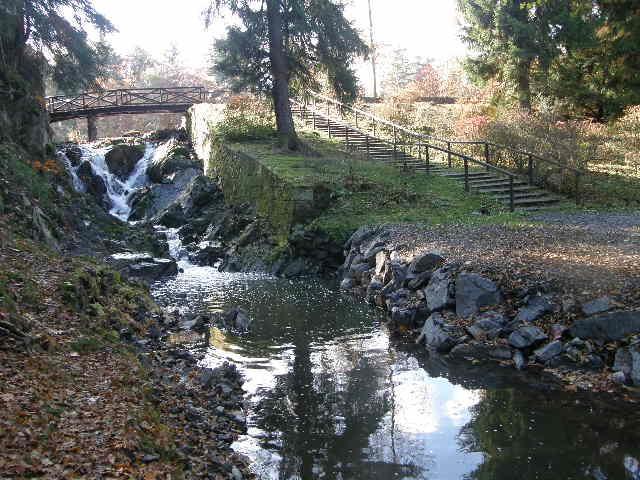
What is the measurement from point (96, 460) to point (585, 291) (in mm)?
6152

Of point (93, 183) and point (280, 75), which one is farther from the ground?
point (280, 75)

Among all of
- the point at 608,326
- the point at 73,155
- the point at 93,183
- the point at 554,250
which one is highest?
the point at 73,155

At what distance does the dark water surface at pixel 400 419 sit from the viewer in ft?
16.1

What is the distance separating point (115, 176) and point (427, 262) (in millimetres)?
17741

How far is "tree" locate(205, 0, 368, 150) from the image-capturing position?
738 inches

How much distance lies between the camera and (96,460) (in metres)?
3.78

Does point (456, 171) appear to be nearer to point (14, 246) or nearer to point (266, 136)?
point (266, 136)

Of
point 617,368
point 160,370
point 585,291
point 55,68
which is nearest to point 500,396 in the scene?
point 617,368

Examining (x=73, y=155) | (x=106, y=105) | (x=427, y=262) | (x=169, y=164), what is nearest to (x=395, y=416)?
(x=427, y=262)

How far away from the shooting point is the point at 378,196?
15.8 metres

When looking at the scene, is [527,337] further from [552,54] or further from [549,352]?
[552,54]

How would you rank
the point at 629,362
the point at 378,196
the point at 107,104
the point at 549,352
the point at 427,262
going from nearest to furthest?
the point at 629,362 < the point at 549,352 < the point at 427,262 < the point at 378,196 < the point at 107,104

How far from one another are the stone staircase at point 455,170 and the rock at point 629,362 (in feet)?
27.4

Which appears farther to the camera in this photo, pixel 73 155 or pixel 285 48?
pixel 73 155
